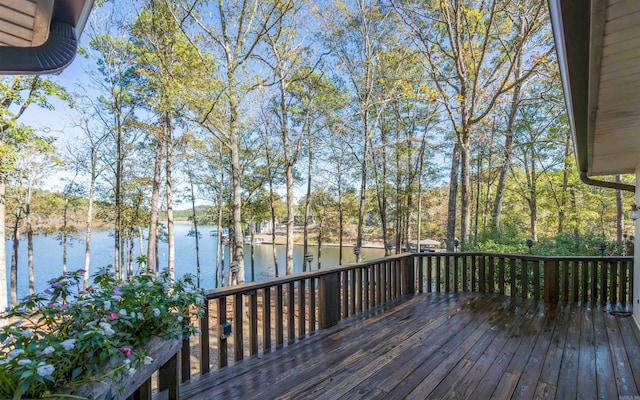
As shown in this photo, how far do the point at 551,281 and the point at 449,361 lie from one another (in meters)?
2.87

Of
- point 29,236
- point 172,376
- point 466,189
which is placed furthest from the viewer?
point 29,236

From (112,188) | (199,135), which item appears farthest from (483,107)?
(112,188)

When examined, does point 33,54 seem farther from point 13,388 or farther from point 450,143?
point 450,143

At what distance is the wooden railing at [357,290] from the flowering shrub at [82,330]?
2.54 ft

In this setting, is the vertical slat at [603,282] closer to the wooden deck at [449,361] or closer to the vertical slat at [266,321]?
the wooden deck at [449,361]

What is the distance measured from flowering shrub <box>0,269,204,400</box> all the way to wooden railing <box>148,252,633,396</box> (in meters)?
0.77

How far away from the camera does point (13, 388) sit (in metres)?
0.88

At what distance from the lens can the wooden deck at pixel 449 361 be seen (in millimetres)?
2047

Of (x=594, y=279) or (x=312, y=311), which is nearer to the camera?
(x=312, y=311)

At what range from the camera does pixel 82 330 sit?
108 centimetres

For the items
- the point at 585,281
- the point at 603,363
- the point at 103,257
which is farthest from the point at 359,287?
the point at 103,257

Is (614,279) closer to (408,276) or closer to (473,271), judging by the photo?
(473,271)

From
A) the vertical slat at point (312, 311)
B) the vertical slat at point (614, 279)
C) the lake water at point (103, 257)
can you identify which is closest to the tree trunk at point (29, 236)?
the lake water at point (103, 257)

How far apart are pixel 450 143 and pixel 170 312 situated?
13493 millimetres
